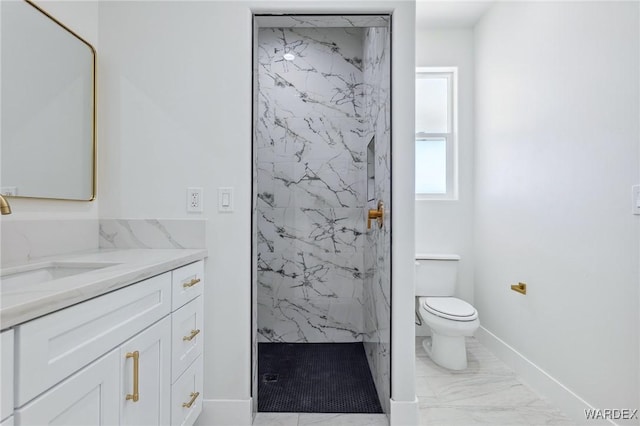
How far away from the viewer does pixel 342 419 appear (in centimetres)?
186

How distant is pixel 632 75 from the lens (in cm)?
151

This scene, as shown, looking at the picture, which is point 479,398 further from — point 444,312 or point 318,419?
point 318,419

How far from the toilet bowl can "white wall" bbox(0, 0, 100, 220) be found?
7.09ft

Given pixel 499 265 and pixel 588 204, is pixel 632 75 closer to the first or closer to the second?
pixel 588 204

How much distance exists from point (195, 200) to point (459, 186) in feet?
7.42

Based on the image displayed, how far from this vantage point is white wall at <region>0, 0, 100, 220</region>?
4.57 feet

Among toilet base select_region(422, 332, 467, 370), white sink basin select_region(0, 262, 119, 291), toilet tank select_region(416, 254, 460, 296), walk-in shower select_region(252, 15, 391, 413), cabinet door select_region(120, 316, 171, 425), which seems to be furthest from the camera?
walk-in shower select_region(252, 15, 391, 413)

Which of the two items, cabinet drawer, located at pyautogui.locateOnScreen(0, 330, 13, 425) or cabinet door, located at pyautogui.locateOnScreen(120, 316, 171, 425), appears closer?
cabinet drawer, located at pyautogui.locateOnScreen(0, 330, 13, 425)

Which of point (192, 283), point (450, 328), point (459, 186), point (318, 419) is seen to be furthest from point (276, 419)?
point (459, 186)

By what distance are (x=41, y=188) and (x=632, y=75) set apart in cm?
249

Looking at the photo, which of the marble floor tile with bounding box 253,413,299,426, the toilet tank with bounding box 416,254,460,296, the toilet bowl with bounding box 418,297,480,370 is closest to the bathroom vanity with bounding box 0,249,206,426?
the marble floor tile with bounding box 253,413,299,426

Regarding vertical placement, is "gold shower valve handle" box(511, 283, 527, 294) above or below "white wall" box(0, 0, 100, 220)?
below

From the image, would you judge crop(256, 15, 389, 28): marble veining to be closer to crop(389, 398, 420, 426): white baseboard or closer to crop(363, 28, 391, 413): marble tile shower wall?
crop(363, 28, 391, 413): marble tile shower wall

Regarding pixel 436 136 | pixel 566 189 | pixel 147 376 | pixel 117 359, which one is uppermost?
pixel 436 136
